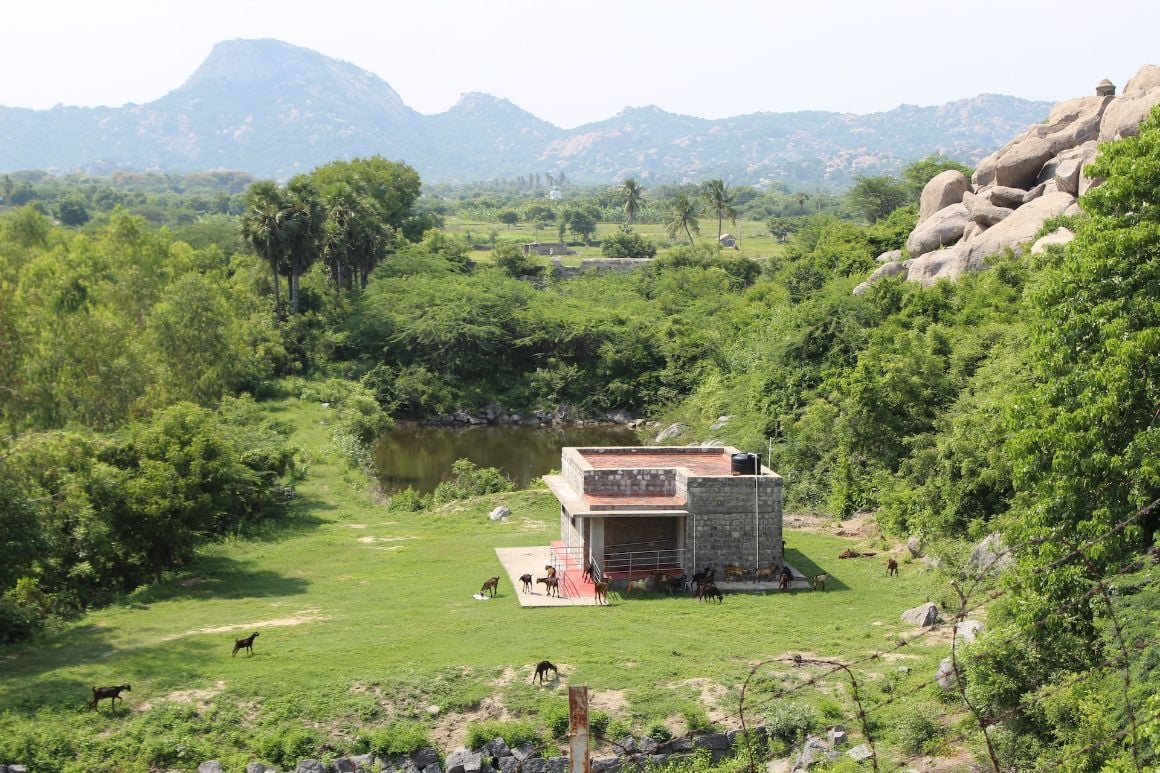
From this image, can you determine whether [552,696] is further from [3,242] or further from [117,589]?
[3,242]

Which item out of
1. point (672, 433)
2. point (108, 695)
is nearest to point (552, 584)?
point (108, 695)

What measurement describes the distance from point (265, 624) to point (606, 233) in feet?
400

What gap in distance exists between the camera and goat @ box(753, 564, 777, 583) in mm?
28688

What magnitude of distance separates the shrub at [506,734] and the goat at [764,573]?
9.81m

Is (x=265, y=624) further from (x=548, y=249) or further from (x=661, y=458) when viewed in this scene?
(x=548, y=249)

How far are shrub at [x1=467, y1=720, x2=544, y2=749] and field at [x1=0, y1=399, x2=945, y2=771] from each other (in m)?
0.29

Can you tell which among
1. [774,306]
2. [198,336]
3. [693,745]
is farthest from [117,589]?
[774,306]

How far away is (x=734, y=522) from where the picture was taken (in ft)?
95.1

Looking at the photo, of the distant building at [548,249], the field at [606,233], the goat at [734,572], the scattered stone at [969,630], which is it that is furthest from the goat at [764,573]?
the distant building at [548,249]

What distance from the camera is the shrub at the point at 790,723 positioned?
20.3 metres

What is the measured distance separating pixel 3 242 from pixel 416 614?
1571 inches

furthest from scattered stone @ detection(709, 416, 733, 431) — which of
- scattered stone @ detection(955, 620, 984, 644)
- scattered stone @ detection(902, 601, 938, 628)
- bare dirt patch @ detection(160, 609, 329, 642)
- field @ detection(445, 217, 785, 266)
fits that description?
field @ detection(445, 217, 785, 266)

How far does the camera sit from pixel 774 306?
60812 millimetres

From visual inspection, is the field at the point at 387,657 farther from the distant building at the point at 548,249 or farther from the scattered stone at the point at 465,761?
the distant building at the point at 548,249
